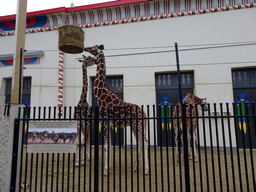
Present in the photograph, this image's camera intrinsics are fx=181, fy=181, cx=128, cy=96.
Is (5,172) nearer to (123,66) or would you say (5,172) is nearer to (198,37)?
(123,66)

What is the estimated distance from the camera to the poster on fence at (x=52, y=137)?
137 inches

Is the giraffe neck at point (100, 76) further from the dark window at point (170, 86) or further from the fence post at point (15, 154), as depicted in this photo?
the dark window at point (170, 86)

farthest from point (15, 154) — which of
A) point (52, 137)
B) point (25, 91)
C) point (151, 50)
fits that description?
point (25, 91)

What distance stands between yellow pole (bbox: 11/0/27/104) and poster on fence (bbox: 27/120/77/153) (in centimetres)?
82

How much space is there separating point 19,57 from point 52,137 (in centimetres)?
194

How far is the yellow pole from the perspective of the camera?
3801 millimetres

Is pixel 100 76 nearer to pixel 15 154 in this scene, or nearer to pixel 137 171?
pixel 15 154

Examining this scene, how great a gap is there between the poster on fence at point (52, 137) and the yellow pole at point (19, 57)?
82 centimetres

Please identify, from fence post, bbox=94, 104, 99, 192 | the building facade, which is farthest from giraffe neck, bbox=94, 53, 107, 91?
the building facade

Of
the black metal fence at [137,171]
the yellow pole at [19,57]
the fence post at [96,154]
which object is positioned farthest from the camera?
the yellow pole at [19,57]

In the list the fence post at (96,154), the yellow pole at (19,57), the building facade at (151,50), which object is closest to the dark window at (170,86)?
the building facade at (151,50)

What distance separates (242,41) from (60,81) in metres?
8.66

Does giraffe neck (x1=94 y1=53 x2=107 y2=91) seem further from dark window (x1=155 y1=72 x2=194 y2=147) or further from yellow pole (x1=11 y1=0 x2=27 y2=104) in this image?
dark window (x1=155 y1=72 x2=194 y2=147)

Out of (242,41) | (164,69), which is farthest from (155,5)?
(242,41)
